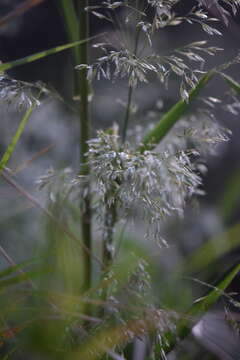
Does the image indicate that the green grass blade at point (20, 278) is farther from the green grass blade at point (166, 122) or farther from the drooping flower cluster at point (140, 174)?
the green grass blade at point (166, 122)

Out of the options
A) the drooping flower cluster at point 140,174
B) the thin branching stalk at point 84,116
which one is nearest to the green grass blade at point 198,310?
the drooping flower cluster at point 140,174

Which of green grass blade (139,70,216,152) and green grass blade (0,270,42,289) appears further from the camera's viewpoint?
green grass blade (139,70,216,152)

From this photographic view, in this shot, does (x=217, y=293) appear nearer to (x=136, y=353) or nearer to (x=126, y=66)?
(x=136, y=353)

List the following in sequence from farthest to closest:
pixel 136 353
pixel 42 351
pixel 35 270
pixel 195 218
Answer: pixel 195 218, pixel 136 353, pixel 35 270, pixel 42 351

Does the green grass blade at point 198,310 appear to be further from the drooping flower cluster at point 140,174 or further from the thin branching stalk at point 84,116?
the thin branching stalk at point 84,116

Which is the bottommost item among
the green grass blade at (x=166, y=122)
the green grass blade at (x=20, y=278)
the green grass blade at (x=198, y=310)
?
the green grass blade at (x=198, y=310)

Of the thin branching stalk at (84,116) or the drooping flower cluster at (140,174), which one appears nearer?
the drooping flower cluster at (140,174)

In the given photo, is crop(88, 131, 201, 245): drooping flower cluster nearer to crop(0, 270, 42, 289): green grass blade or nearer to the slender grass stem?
the slender grass stem

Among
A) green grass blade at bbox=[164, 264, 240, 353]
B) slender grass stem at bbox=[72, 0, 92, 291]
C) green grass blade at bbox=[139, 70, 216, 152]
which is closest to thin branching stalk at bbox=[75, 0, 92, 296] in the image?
slender grass stem at bbox=[72, 0, 92, 291]

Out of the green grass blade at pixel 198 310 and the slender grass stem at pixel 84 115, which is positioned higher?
the slender grass stem at pixel 84 115

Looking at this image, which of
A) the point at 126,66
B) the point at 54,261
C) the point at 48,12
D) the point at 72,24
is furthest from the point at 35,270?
the point at 48,12

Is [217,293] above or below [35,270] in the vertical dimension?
below
